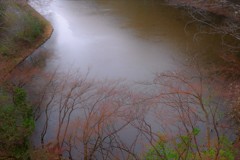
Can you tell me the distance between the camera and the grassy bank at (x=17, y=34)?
61.7 ft

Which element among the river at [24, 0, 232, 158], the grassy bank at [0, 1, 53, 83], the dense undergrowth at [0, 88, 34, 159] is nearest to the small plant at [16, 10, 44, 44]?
the grassy bank at [0, 1, 53, 83]

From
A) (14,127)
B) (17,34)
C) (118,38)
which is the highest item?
(118,38)

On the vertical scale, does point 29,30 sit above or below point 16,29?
above

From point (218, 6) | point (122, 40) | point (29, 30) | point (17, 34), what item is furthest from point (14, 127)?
point (218, 6)

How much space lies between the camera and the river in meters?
17.5

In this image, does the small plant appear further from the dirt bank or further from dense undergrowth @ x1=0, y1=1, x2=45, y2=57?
the dirt bank

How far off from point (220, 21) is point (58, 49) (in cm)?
1149

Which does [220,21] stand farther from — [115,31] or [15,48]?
[15,48]

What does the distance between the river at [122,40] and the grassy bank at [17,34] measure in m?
0.73

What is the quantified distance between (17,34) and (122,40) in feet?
21.8

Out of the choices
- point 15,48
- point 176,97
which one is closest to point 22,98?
point 176,97

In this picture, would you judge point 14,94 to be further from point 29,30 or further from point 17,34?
point 29,30

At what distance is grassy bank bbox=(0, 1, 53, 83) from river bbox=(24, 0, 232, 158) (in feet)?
2.41

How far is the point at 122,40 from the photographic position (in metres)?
20.6
